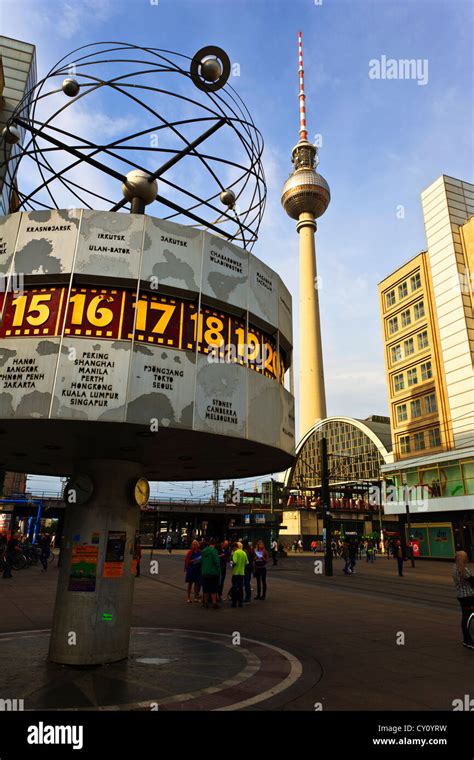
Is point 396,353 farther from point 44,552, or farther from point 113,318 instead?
point 113,318

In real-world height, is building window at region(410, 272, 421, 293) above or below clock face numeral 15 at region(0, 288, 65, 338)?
above

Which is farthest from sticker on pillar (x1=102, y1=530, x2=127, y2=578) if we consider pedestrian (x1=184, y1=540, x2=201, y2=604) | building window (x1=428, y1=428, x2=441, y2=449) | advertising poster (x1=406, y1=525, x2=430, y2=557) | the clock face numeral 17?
advertising poster (x1=406, y1=525, x2=430, y2=557)

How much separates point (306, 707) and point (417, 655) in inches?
162

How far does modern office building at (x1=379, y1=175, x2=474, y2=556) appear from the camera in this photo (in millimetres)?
41500

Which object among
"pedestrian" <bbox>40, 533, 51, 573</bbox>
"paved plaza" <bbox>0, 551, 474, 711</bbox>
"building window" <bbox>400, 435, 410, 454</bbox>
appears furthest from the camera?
"building window" <bbox>400, 435, 410, 454</bbox>

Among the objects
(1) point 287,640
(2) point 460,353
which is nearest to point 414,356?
(2) point 460,353

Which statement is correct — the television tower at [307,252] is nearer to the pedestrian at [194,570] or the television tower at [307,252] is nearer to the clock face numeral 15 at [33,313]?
the pedestrian at [194,570]

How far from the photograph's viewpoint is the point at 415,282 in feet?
165

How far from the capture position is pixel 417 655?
9320 mm

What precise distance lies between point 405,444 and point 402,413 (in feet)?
11.0

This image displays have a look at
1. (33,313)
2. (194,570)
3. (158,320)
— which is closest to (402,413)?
(194,570)

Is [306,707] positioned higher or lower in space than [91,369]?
lower

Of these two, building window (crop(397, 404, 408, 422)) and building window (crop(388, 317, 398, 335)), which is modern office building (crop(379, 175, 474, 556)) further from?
building window (crop(388, 317, 398, 335))
